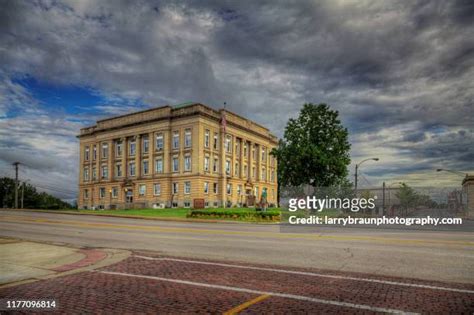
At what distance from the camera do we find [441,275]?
8.87 m

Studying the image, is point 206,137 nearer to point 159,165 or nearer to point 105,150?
point 159,165

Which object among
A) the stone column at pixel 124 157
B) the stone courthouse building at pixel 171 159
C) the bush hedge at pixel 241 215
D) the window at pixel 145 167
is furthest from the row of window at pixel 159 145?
the bush hedge at pixel 241 215

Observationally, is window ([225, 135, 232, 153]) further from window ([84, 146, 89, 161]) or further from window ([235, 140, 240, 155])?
window ([84, 146, 89, 161])

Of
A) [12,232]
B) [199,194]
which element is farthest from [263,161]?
[12,232]

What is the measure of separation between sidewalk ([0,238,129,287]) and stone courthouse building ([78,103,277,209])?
46.3 meters

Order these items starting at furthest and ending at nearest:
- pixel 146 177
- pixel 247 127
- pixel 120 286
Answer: pixel 247 127 < pixel 146 177 < pixel 120 286

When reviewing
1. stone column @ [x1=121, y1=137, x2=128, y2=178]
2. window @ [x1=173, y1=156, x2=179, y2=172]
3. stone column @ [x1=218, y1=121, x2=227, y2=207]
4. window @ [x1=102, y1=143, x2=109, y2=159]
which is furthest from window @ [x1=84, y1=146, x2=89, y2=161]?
stone column @ [x1=218, y1=121, x2=227, y2=207]

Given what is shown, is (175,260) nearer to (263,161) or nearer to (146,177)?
(146,177)

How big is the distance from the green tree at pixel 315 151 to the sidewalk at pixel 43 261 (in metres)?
39.9

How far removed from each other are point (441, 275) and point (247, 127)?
7146 centimetres

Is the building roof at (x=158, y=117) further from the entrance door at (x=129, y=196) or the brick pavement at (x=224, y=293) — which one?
the brick pavement at (x=224, y=293)

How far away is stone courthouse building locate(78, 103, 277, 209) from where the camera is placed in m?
66.1

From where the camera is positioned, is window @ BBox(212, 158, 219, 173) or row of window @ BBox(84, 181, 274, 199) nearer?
row of window @ BBox(84, 181, 274, 199)

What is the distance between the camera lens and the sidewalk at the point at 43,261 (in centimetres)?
847
